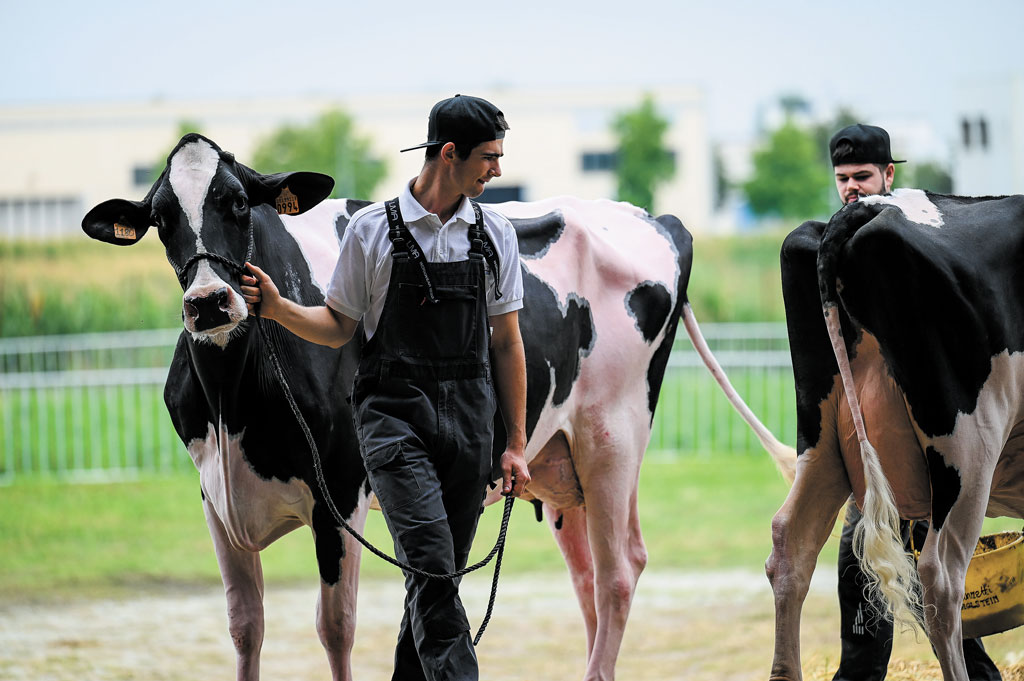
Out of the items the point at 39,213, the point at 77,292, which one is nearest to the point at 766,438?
the point at 77,292

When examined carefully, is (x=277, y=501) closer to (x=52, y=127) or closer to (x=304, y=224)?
(x=304, y=224)

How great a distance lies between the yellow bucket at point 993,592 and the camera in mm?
4559

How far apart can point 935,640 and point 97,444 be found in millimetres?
11751

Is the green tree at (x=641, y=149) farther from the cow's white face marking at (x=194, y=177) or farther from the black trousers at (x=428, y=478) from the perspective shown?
the black trousers at (x=428, y=478)

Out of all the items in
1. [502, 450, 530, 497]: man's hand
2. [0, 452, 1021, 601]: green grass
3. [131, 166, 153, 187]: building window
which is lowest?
[0, 452, 1021, 601]: green grass

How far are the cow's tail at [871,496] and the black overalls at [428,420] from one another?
130 centimetres

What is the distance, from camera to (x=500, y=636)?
8086 mm

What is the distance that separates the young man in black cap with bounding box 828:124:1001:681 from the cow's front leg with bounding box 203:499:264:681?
95.2 inches

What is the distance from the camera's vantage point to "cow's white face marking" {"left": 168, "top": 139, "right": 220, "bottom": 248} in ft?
12.3

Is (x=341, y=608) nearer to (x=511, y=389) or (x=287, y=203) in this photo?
(x=511, y=389)

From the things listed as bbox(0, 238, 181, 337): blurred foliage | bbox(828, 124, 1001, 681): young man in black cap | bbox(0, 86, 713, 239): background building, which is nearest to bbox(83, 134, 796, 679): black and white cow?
bbox(828, 124, 1001, 681): young man in black cap

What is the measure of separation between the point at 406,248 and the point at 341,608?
1.54m

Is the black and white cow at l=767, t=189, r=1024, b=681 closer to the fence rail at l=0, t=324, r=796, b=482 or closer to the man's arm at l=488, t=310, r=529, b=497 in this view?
the man's arm at l=488, t=310, r=529, b=497

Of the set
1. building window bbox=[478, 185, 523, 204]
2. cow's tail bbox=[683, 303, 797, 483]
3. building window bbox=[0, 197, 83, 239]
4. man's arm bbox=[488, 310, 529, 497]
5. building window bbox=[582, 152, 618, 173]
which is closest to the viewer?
man's arm bbox=[488, 310, 529, 497]
